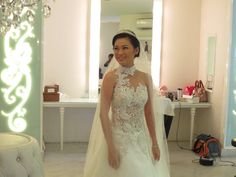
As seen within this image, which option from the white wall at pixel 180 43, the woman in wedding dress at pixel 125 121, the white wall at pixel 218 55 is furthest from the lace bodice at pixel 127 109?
the white wall at pixel 180 43

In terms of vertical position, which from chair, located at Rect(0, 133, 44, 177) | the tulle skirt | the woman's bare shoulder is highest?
the woman's bare shoulder

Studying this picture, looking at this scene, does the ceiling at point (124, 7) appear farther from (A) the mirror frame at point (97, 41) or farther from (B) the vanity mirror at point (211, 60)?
(B) the vanity mirror at point (211, 60)

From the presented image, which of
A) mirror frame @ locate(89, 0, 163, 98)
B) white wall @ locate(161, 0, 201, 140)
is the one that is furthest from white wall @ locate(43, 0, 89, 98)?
white wall @ locate(161, 0, 201, 140)

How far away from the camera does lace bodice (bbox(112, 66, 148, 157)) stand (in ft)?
7.63

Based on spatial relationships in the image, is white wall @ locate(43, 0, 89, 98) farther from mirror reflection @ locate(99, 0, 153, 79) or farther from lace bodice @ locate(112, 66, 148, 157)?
lace bodice @ locate(112, 66, 148, 157)

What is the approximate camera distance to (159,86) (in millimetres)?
5637

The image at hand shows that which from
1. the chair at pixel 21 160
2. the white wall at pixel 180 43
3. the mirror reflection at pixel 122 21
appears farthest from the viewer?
the white wall at pixel 180 43

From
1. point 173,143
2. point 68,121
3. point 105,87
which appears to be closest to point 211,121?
point 173,143

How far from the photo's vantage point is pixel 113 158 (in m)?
2.26

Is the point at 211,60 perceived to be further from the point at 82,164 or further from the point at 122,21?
the point at 82,164

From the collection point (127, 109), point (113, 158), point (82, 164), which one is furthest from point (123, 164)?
point (82, 164)

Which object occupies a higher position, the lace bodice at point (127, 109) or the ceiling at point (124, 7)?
the ceiling at point (124, 7)

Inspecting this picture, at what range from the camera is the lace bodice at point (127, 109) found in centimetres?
232

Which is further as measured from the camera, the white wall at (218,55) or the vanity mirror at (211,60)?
the vanity mirror at (211,60)
